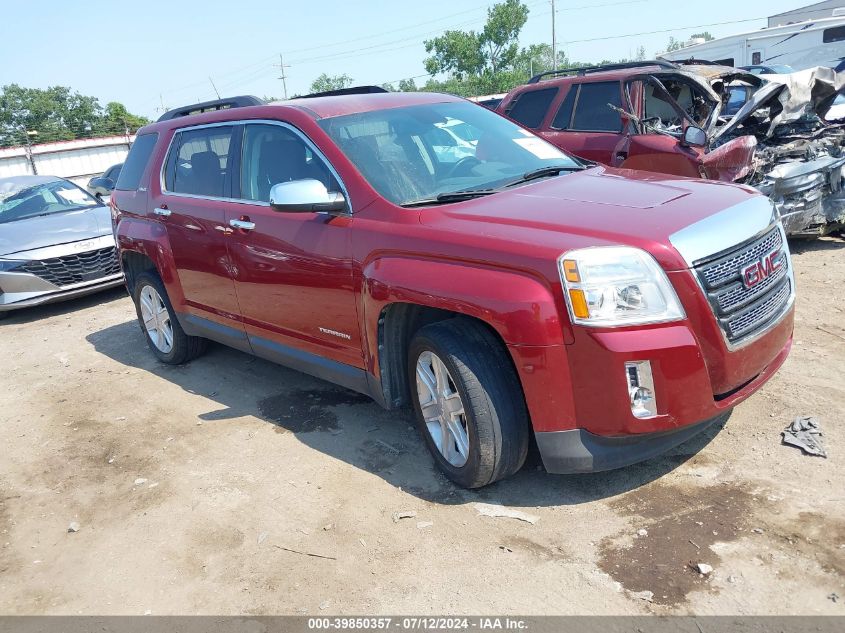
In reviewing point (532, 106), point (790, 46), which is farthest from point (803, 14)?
point (532, 106)

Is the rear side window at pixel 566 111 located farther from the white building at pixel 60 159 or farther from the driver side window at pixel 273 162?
the white building at pixel 60 159

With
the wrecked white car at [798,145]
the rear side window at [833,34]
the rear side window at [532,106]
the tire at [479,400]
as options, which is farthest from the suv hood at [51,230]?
the rear side window at [833,34]

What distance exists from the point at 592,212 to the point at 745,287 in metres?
0.73

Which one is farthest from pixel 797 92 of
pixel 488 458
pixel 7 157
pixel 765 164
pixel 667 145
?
pixel 7 157

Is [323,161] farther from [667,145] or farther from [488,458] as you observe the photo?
[667,145]

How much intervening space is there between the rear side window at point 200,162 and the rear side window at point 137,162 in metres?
0.44

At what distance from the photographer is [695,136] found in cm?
668

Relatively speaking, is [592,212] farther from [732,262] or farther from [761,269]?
[761,269]

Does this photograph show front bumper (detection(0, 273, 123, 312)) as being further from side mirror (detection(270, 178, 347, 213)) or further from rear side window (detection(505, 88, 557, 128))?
side mirror (detection(270, 178, 347, 213))

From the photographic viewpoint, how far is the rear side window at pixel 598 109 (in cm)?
759

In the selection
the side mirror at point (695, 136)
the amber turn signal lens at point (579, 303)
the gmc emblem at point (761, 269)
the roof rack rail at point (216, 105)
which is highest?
the roof rack rail at point (216, 105)

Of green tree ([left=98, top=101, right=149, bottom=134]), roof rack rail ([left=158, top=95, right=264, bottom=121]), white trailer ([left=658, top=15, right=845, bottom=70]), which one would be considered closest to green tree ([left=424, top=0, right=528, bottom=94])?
green tree ([left=98, top=101, right=149, bottom=134])

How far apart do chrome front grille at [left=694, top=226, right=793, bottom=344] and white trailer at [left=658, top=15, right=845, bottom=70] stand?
17515mm

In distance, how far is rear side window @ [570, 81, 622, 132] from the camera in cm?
759
